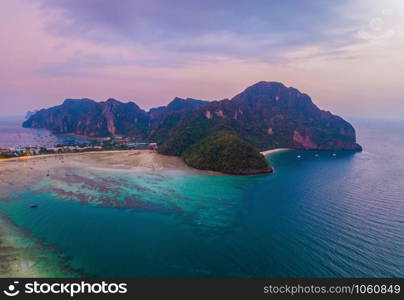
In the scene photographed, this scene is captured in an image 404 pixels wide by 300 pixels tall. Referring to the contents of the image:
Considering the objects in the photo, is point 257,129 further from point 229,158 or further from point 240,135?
point 229,158

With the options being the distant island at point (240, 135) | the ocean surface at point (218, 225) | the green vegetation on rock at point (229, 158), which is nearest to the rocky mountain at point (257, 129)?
the distant island at point (240, 135)

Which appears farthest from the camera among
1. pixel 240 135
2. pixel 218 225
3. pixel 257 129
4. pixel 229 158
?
pixel 257 129

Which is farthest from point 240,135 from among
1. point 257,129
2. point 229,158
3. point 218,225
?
point 218,225

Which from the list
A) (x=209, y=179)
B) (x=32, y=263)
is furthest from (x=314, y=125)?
(x=32, y=263)

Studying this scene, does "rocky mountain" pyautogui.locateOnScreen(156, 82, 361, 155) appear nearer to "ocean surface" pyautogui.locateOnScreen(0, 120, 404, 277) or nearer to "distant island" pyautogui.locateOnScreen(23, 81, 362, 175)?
"distant island" pyautogui.locateOnScreen(23, 81, 362, 175)

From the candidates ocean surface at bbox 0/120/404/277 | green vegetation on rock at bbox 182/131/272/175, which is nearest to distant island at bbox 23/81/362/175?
green vegetation on rock at bbox 182/131/272/175

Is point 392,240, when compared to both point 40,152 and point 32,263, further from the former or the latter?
point 40,152

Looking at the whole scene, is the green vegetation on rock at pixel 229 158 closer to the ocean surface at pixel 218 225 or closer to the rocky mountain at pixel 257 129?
the ocean surface at pixel 218 225
